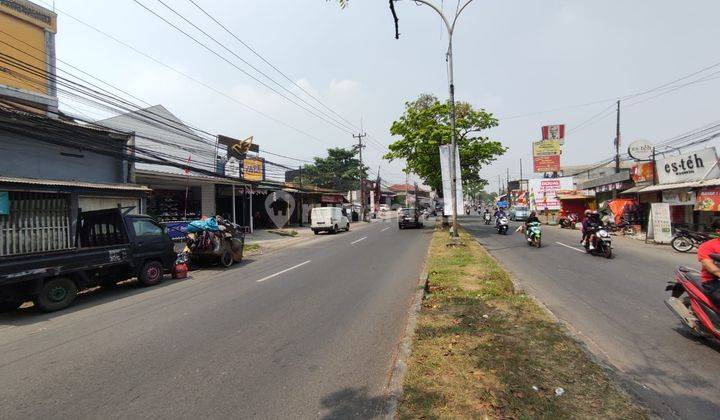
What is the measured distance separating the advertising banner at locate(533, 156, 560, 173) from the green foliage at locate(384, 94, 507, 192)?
20.4 metres

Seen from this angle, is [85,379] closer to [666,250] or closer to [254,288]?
[254,288]

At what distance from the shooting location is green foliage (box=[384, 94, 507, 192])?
82.5 ft

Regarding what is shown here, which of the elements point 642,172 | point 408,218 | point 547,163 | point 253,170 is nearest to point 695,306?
point 642,172

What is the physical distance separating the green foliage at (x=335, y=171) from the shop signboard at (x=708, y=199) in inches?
1756

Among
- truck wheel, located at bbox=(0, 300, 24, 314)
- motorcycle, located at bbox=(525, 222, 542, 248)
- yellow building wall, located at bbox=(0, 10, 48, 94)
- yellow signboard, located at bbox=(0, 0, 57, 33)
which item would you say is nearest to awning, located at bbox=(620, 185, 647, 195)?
motorcycle, located at bbox=(525, 222, 542, 248)

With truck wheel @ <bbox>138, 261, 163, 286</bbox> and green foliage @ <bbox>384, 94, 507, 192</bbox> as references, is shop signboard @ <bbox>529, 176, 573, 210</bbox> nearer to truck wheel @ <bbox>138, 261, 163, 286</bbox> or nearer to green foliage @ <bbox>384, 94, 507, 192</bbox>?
green foliage @ <bbox>384, 94, 507, 192</bbox>

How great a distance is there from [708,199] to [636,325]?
1700 centimetres

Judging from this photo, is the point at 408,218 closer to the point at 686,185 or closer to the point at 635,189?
the point at 635,189

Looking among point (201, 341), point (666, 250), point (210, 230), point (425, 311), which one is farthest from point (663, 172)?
point (201, 341)

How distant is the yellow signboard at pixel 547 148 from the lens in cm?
4378

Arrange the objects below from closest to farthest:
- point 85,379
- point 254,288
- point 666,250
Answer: point 85,379 < point 254,288 < point 666,250

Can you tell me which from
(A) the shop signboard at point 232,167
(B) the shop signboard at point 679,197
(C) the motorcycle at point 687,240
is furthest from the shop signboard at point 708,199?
(A) the shop signboard at point 232,167

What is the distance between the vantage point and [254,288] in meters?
9.13

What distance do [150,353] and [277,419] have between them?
253cm
